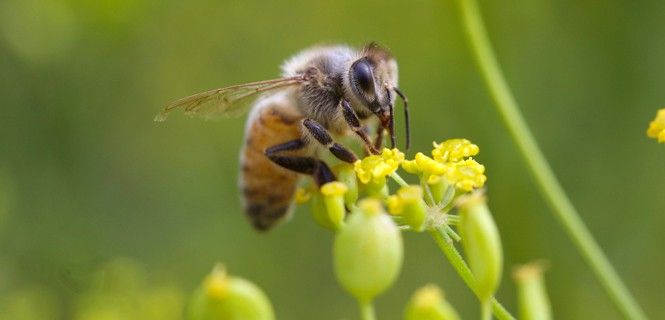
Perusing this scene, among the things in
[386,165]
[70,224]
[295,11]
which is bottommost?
[386,165]

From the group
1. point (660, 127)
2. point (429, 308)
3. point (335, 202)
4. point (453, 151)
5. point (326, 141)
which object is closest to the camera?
point (429, 308)

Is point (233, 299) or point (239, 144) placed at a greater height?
point (239, 144)

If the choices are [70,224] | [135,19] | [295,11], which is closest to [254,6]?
[295,11]

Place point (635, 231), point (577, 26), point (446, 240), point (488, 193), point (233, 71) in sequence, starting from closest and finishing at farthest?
point (446, 240)
point (488, 193)
point (635, 231)
point (577, 26)
point (233, 71)

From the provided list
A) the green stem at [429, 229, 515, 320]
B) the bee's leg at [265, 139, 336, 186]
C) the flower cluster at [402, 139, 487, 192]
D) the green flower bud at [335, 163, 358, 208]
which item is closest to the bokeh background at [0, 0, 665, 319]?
the bee's leg at [265, 139, 336, 186]

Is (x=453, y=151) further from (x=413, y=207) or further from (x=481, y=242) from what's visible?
(x=481, y=242)

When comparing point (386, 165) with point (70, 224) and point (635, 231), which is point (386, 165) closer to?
point (635, 231)

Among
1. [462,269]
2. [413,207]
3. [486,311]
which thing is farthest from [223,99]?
[486,311]
